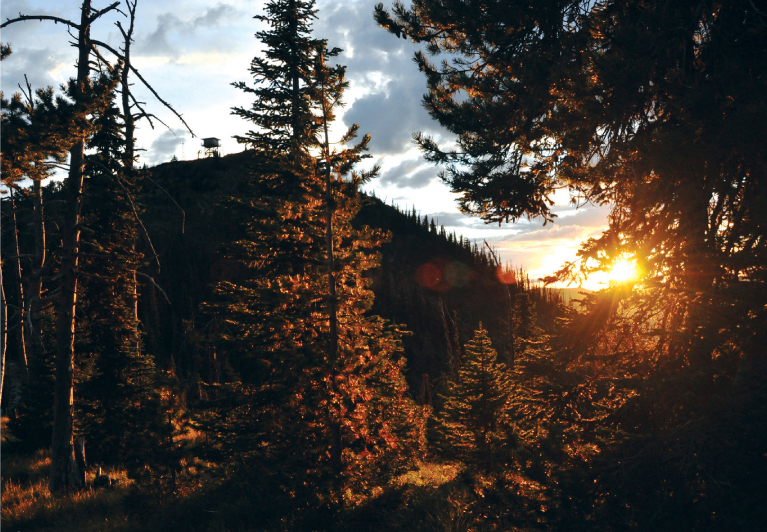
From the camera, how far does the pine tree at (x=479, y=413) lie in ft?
50.4

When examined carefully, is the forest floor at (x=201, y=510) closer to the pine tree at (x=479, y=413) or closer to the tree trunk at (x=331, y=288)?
the tree trunk at (x=331, y=288)

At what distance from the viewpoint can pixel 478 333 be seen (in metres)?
16.8

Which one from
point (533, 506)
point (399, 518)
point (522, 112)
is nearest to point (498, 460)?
point (399, 518)

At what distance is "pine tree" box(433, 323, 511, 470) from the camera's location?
605 inches

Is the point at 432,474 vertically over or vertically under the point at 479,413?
under

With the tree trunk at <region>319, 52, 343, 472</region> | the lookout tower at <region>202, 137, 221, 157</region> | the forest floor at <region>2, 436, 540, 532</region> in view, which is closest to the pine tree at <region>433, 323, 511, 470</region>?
the forest floor at <region>2, 436, 540, 532</region>

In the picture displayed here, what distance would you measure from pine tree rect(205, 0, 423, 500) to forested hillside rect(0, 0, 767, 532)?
2.8 inches

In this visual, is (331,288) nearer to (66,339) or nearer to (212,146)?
(66,339)

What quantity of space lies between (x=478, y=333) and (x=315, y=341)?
8.12 metres

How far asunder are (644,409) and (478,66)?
26.2ft

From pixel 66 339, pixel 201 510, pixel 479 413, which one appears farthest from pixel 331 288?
pixel 479 413

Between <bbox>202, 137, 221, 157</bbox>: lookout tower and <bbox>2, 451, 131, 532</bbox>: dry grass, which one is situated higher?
<bbox>202, 137, 221, 157</bbox>: lookout tower

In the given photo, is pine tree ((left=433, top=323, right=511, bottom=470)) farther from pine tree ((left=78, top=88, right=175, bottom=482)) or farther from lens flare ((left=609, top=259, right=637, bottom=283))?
pine tree ((left=78, top=88, right=175, bottom=482))

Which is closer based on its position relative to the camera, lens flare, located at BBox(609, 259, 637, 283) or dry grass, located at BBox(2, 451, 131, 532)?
lens flare, located at BBox(609, 259, 637, 283)
